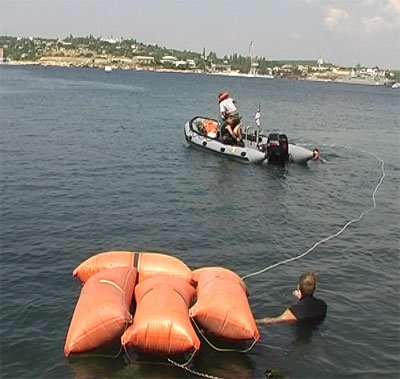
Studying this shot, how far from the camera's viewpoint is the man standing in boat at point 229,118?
86.0 ft

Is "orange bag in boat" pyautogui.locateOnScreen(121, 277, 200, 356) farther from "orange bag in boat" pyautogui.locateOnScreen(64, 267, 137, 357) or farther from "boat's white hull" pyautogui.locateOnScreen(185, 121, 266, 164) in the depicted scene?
"boat's white hull" pyautogui.locateOnScreen(185, 121, 266, 164)

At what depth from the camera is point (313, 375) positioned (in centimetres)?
935

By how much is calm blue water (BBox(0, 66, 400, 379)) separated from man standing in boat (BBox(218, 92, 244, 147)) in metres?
1.80

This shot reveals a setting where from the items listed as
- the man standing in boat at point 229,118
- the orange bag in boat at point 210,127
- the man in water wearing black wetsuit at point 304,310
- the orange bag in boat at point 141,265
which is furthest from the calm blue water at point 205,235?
the man standing in boat at point 229,118

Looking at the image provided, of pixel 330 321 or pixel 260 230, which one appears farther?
pixel 260 230

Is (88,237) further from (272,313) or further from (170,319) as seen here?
(170,319)

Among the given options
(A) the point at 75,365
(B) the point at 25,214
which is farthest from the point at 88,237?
(A) the point at 75,365

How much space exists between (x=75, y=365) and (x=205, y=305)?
2.40 meters

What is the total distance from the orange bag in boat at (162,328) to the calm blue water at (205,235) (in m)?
0.58

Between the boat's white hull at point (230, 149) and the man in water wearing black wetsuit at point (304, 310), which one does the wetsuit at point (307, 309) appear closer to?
the man in water wearing black wetsuit at point (304, 310)

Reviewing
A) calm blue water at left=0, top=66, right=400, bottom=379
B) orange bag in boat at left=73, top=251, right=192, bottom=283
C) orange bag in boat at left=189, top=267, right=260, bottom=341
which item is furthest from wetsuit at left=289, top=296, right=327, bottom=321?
orange bag in boat at left=73, top=251, right=192, bottom=283

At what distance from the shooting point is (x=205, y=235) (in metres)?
16.2

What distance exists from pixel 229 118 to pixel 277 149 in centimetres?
287

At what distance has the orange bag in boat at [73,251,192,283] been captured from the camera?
10383mm
